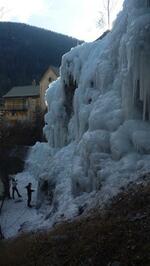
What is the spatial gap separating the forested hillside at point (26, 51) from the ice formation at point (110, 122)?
72891 millimetres

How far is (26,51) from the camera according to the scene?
107062mm

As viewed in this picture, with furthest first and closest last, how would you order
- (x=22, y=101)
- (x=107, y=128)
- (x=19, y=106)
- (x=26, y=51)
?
(x=26, y=51) < (x=19, y=106) < (x=22, y=101) < (x=107, y=128)

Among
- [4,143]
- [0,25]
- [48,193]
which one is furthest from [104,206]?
[0,25]

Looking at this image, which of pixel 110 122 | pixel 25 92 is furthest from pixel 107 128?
pixel 25 92

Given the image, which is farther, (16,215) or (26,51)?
(26,51)

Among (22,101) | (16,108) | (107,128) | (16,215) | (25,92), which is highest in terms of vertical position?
(107,128)

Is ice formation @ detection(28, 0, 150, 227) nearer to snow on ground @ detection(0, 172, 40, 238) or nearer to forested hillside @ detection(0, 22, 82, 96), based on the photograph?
snow on ground @ detection(0, 172, 40, 238)

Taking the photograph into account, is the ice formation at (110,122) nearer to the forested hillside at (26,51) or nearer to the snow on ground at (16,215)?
the snow on ground at (16,215)

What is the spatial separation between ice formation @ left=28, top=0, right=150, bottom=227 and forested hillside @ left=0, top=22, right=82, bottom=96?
7289cm

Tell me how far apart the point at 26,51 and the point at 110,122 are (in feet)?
293

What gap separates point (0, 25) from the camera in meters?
114

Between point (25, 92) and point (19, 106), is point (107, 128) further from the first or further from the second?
point (25, 92)

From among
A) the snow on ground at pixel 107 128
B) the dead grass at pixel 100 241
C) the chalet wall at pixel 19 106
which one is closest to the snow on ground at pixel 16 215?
the snow on ground at pixel 107 128

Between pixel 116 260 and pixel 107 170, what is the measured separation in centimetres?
652
